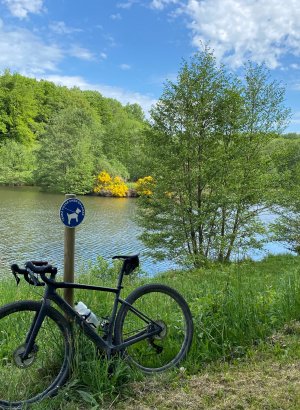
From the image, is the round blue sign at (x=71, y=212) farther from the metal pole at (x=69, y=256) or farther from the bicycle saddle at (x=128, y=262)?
the bicycle saddle at (x=128, y=262)

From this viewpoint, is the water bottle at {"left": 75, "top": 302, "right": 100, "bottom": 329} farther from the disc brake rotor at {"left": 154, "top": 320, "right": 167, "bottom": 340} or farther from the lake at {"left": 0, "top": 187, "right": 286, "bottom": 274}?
the lake at {"left": 0, "top": 187, "right": 286, "bottom": 274}

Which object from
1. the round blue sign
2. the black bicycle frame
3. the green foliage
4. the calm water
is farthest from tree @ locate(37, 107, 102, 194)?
Result: the black bicycle frame

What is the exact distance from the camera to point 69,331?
2859 mm

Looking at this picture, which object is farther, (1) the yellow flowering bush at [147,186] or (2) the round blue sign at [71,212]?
(1) the yellow flowering bush at [147,186]

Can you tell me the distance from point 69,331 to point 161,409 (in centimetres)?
84

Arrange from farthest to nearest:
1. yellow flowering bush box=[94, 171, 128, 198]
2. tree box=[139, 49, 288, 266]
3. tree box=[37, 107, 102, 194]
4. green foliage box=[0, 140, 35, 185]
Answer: green foliage box=[0, 140, 35, 185]
yellow flowering bush box=[94, 171, 128, 198]
tree box=[37, 107, 102, 194]
tree box=[139, 49, 288, 266]

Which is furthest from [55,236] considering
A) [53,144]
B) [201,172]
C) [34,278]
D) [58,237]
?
[53,144]

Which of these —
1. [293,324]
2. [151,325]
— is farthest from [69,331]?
[293,324]

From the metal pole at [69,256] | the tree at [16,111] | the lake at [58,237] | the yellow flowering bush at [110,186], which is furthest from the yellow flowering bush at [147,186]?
the tree at [16,111]

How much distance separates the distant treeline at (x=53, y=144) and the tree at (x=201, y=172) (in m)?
27.1

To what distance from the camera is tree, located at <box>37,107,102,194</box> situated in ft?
180

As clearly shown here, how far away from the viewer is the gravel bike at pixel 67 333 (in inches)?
109

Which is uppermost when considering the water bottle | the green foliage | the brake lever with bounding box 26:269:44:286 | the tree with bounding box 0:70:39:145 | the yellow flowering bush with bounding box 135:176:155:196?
the tree with bounding box 0:70:39:145

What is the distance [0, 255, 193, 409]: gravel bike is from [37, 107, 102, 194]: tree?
2023 inches
